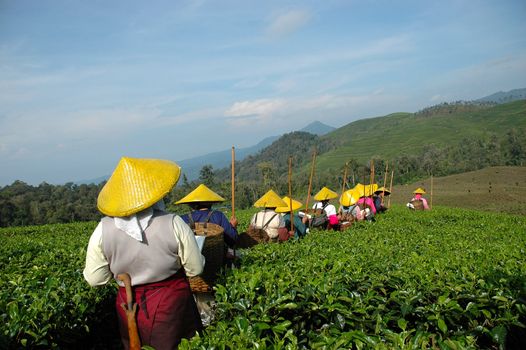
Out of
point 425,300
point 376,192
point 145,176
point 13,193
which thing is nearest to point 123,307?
point 145,176

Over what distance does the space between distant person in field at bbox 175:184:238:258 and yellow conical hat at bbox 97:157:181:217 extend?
74.7 inches

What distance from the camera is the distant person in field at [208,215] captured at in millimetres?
5109

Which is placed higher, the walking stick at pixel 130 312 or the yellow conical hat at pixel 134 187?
the yellow conical hat at pixel 134 187

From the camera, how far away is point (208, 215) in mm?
5195

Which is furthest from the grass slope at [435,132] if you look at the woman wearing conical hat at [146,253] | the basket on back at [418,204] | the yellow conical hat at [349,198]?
the woman wearing conical hat at [146,253]

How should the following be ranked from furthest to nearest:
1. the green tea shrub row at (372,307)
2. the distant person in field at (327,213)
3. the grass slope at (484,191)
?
the grass slope at (484,191), the distant person in field at (327,213), the green tea shrub row at (372,307)

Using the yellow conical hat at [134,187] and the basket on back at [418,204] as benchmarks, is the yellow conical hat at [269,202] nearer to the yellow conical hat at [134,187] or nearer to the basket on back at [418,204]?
the yellow conical hat at [134,187]

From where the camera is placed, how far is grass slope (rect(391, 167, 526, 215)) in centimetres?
2847

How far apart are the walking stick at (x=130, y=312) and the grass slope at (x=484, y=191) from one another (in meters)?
27.6

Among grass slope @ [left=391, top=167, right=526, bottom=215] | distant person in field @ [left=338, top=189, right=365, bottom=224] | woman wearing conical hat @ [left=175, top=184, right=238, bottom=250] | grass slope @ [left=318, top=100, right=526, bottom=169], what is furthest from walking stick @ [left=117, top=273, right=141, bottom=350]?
grass slope @ [left=318, top=100, right=526, bottom=169]

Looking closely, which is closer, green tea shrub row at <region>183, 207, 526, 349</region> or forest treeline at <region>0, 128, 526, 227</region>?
green tea shrub row at <region>183, 207, 526, 349</region>

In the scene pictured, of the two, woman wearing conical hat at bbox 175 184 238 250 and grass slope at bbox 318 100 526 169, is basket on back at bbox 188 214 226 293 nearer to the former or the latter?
woman wearing conical hat at bbox 175 184 238 250

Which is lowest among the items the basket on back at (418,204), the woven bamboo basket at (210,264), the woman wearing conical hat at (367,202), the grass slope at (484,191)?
the grass slope at (484,191)

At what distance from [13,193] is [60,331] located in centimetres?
7484
